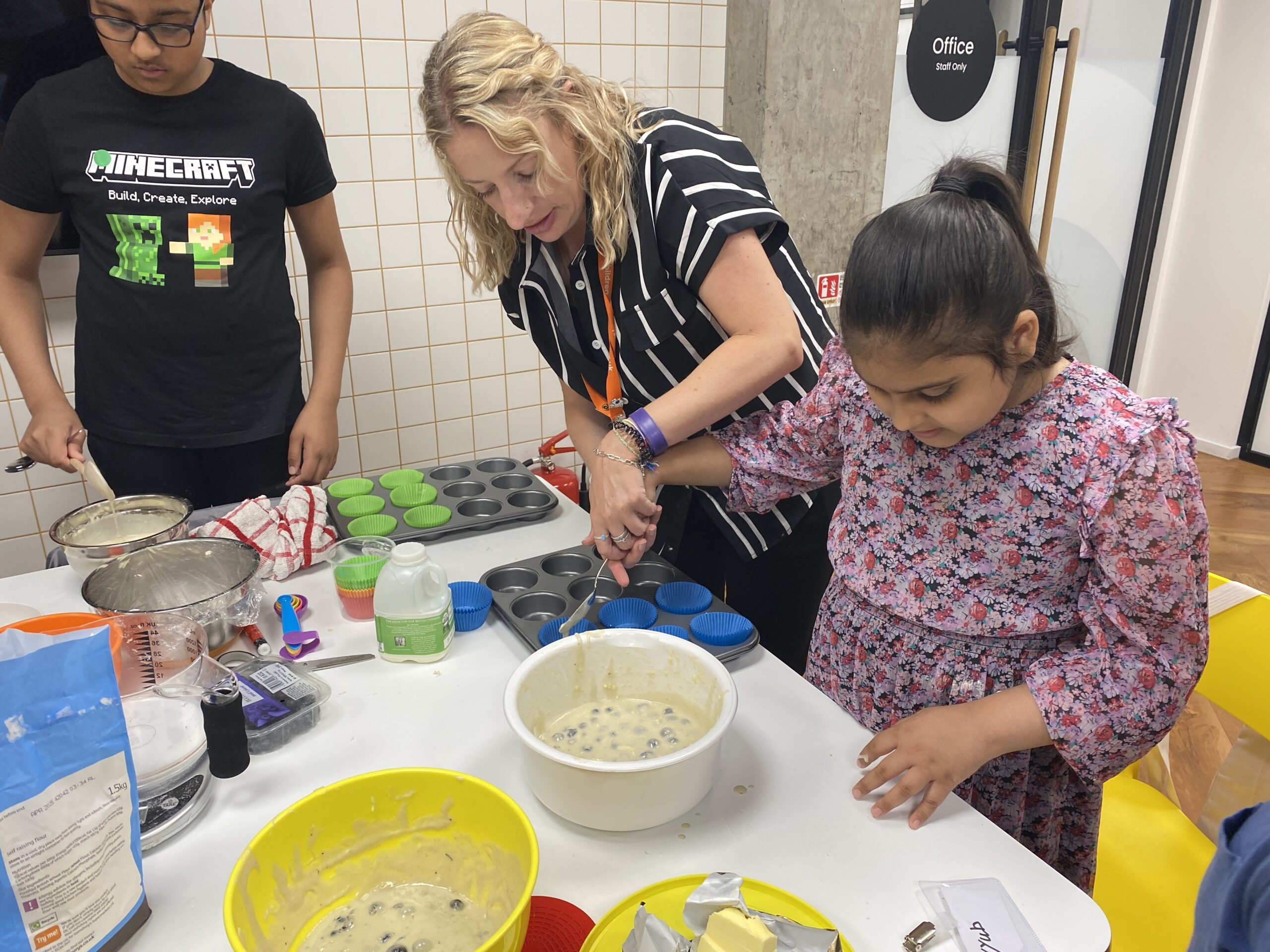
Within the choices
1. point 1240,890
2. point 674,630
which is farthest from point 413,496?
point 1240,890

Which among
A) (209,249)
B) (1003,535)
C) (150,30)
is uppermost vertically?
(150,30)

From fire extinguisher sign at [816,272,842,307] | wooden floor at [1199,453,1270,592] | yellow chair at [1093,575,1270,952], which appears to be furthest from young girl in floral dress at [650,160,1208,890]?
wooden floor at [1199,453,1270,592]

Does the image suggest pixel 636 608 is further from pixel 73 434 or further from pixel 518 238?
pixel 73 434

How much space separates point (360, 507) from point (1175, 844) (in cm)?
135

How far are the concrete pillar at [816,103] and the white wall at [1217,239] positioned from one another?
1770mm

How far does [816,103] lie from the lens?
106 inches

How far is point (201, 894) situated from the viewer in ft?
2.50

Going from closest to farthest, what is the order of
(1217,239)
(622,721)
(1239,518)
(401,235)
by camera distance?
(622,721) → (401,235) → (1239,518) → (1217,239)

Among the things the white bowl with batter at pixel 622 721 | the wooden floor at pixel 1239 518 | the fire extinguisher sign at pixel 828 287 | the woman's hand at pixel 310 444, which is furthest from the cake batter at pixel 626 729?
the wooden floor at pixel 1239 518

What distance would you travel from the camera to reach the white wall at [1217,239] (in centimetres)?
348

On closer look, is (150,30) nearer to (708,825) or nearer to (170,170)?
(170,170)

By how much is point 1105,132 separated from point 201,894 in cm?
411

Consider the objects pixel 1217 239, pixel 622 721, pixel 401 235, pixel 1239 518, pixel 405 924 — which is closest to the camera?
pixel 405 924

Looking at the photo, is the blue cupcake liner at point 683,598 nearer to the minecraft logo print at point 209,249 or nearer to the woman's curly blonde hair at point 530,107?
the woman's curly blonde hair at point 530,107
